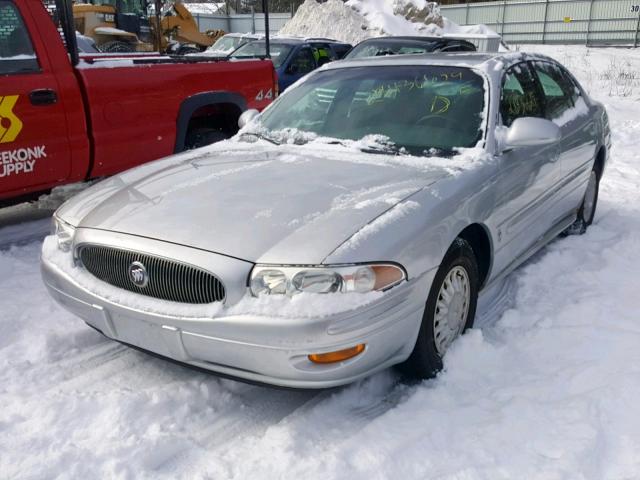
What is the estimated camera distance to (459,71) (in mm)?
3977

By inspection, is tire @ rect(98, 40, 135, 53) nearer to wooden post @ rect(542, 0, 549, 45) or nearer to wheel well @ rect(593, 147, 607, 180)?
wheel well @ rect(593, 147, 607, 180)

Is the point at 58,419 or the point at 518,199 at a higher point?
the point at 518,199

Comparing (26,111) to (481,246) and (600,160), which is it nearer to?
(481,246)

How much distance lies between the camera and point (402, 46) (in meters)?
12.2

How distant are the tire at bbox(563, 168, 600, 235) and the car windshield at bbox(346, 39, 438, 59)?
23.6 ft

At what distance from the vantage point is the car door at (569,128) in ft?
14.8

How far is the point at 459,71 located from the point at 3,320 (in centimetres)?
317

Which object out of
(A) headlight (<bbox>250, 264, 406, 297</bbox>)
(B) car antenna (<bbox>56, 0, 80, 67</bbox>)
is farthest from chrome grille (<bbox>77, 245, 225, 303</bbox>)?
(B) car antenna (<bbox>56, 0, 80, 67</bbox>)

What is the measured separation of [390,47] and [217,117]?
6727 mm

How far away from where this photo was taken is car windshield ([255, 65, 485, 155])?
3.70m

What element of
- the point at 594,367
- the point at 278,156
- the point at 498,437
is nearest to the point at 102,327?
the point at 278,156

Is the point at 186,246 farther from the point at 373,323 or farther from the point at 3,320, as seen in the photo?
the point at 3,320

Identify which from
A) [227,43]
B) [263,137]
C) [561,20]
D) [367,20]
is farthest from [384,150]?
[561,20]

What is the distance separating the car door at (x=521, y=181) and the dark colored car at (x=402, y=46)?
26.3 ft
